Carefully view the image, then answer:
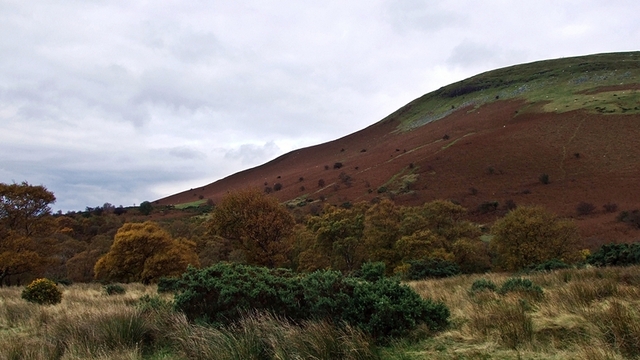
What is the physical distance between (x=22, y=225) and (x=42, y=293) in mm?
19047

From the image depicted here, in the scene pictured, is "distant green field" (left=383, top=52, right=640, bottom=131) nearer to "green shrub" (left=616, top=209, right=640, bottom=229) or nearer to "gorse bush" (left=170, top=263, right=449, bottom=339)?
"green shrub" (left=616, top=209, right=640, bottom=229)

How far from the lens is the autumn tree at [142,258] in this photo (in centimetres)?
2469

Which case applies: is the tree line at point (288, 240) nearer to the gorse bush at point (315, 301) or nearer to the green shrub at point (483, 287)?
the green shrub at point (483, 287)

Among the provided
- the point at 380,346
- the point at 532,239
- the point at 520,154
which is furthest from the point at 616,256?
the point at 520,154

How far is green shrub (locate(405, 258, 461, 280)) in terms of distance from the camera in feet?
65.9

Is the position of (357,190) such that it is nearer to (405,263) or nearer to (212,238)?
(212,238)

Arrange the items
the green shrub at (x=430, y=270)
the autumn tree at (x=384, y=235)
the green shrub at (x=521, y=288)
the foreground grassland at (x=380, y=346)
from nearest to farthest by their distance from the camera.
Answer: the foreground grassland at (x=380, y=346), the green shrub at (x=521, y=288), the green shrub at (x=430, y=270), the autumn tree at (x=384, y=235)

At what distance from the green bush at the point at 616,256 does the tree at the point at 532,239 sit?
15.5ft

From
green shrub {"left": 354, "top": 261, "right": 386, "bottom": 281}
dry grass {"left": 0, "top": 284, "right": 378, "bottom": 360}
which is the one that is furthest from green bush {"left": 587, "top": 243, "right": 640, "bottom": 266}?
dry grass {"left": 0, "top": 284, "right": 378, "bottom": 360}

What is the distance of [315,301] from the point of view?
5.87 metres

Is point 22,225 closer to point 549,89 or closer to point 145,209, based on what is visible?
point 145,209

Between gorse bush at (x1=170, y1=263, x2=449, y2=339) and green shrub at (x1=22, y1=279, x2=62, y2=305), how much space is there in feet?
24.8

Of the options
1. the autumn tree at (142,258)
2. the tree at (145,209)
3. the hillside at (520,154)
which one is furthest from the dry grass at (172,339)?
the tree at (145,209)

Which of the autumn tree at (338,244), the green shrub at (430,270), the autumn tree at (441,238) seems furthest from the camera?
the autumn tree at (338,244)
